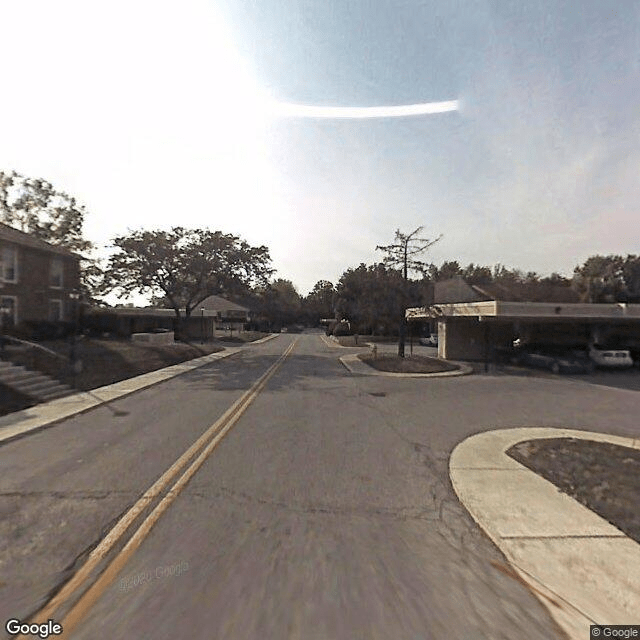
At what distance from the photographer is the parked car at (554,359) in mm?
20609

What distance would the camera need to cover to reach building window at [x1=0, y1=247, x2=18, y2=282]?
2348 centimetres

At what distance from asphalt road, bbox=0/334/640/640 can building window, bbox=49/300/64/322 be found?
22.2m

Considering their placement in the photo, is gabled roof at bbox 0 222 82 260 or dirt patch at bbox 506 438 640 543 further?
gabled roof at bbox 0 222 82 260

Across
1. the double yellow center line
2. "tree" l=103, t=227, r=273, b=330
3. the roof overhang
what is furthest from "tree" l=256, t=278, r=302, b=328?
the double yellow center line

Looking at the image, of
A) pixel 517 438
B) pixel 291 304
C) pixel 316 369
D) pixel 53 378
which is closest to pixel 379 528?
pixel 517 438

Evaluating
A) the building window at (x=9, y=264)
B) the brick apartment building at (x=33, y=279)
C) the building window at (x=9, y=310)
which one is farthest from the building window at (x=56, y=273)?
the building window at (x=9, y=310)

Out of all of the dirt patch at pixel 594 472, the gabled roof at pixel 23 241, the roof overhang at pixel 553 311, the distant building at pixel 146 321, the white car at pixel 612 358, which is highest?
the gabled roof at pixel 23 241

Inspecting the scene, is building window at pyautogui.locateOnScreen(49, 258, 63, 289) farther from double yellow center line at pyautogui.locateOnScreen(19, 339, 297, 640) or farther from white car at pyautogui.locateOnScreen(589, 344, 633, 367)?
white car at pyautogui.locateOnScreen(589, 344, 633, 367)

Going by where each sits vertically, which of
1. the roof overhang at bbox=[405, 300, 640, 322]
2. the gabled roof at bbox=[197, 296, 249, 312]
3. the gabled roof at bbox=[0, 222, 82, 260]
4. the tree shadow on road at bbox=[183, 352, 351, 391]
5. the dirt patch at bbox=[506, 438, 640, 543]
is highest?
the gabled roof at bbox=[0, 222, 82, 260]

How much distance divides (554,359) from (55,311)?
32501mm

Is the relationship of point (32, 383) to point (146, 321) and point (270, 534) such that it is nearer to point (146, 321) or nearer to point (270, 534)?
point (270, 534)

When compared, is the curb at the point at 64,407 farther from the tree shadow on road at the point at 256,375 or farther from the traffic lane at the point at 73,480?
the tree shadow on road at the point at 256,375

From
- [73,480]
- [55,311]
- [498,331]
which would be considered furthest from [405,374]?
[55,311]

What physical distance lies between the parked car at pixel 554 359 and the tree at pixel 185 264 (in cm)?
2288
